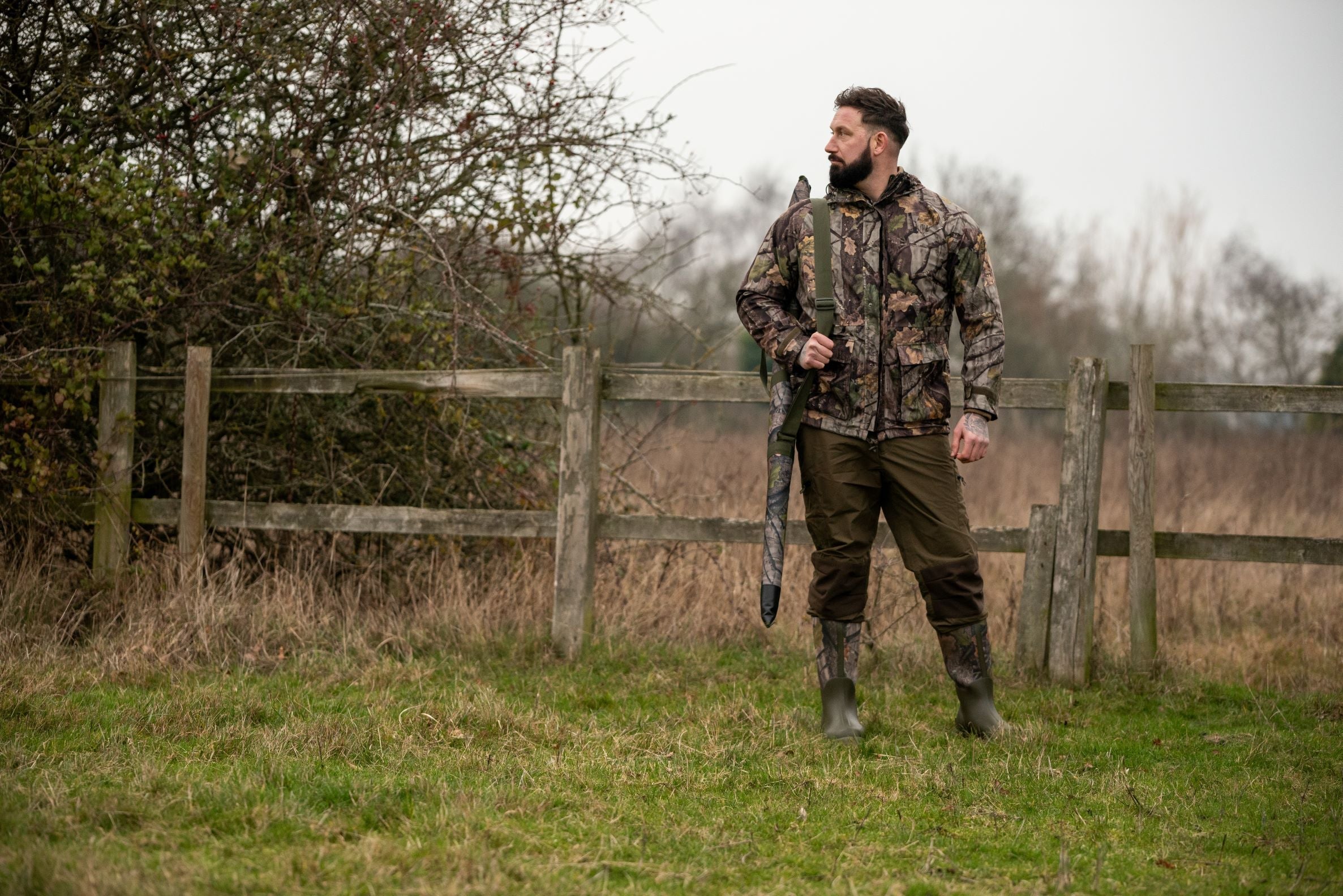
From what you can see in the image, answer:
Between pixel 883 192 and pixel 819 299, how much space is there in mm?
479

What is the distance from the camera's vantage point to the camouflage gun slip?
13.6ft

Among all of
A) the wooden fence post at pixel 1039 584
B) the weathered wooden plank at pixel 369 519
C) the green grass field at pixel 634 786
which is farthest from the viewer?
the weathered wooden plank at pixel 369 519

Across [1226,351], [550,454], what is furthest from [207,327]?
[1226,351]

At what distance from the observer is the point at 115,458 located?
5.97 m

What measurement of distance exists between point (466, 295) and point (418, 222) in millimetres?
512

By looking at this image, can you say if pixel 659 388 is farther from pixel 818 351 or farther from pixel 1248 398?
pixel 1248 398

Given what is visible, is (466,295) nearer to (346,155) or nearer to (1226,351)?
(346,155)

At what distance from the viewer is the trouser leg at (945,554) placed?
13.7 ft

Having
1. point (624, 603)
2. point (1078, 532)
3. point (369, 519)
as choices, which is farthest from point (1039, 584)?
point (369, 519)

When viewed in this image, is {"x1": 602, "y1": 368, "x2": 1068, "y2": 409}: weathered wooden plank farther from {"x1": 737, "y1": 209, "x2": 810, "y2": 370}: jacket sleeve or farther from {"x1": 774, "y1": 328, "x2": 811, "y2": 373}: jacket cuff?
{"x1": 774, "y1": 328, "x2": 811, "y2": 373}: jacket cuff

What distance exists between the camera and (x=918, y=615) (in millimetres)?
6230

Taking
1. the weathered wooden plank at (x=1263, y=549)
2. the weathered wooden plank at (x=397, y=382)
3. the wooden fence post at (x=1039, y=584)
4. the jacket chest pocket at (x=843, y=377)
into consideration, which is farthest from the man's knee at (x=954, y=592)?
the weathered wooden plank at (x=397, y=382)

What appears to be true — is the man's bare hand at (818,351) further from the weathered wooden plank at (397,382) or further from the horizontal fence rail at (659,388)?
the weathered wooden plank at (397,382)

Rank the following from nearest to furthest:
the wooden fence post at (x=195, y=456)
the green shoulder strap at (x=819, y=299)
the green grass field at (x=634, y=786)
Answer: the green grass field at (x=634, y=786) → the green shoulder strap at (x=819, y=299) → the wooden fence post at (x=195, y=456)
